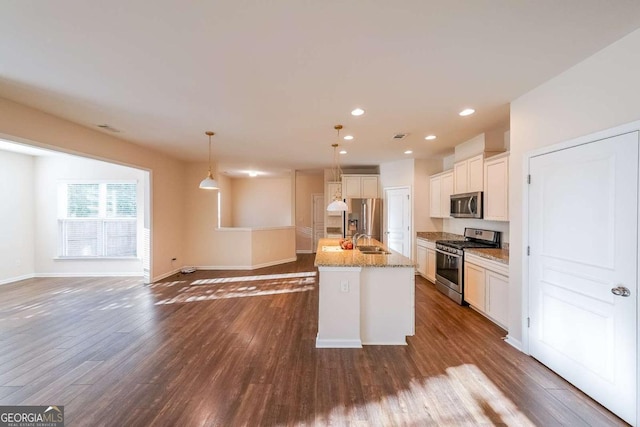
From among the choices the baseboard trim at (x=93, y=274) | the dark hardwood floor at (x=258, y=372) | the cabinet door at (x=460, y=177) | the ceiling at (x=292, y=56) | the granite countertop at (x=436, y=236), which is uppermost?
the ceiling at (x=292, y=56)

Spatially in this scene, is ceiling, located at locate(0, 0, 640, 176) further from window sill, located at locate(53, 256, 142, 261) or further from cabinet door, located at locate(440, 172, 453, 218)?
window sill, located at locate(53, 256, 142, 261)

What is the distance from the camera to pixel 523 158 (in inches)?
109

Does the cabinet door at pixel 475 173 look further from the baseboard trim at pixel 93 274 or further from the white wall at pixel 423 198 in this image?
Result: the baseboard trim at pixel 93 274

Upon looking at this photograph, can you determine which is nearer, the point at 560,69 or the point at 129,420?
the point at 129,420

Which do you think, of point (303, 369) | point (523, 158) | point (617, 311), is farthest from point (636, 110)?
point (303, 369)

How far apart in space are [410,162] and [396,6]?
4.63m

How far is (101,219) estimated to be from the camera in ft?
19.6

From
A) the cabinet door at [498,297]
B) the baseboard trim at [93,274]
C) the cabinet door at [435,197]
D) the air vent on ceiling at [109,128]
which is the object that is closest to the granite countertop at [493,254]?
the cabinet door at [498,297]

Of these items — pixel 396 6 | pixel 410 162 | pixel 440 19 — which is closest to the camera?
pixel 396 6

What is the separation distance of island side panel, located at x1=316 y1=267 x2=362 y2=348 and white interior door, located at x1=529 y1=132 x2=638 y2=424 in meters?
1.74

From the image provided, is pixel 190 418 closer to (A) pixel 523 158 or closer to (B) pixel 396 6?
(B) pixel 396 6

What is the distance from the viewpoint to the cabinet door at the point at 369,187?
22.2 ft

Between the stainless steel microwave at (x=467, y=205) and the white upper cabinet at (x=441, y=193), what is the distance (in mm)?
328

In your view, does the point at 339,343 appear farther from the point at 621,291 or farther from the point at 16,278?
the point at 16,278
